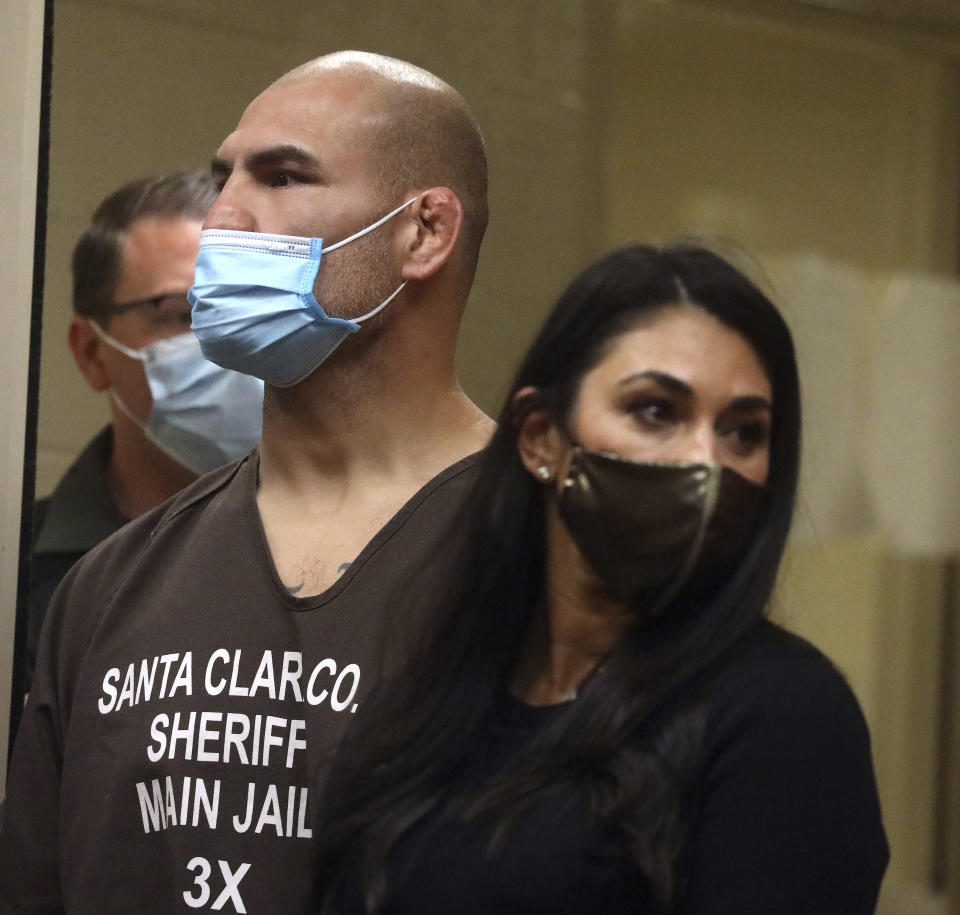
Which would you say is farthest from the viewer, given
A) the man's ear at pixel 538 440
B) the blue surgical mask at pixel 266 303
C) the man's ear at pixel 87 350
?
the man's ear at pixel 87 350

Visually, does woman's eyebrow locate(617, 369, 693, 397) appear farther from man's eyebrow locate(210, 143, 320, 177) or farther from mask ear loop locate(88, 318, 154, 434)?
mask ear loop locate(88, 318, 154, 434)

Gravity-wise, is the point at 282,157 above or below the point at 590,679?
above

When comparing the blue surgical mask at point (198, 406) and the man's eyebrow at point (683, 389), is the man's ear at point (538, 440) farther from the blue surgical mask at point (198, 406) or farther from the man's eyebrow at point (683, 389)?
the blue surgical mask at point (198, 406)

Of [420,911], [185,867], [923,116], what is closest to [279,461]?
[185,867]

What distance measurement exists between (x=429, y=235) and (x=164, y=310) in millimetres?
771

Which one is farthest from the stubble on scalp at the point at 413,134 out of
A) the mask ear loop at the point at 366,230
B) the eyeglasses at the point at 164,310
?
the eyeglasses at the point at 164,310

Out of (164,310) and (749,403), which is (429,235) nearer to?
(749,403)

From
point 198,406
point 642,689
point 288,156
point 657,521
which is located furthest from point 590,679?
point 198,406

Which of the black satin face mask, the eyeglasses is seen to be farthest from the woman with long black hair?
the eyeglasses

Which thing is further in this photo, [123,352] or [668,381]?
[123,352]

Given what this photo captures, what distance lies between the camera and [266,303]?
5.15 ft

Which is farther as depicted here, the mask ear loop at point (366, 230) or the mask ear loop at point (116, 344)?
the mask ear loop at point (116, 344)

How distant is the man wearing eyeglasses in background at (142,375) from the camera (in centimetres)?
219

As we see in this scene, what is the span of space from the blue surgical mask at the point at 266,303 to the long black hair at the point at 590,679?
0.36 m
